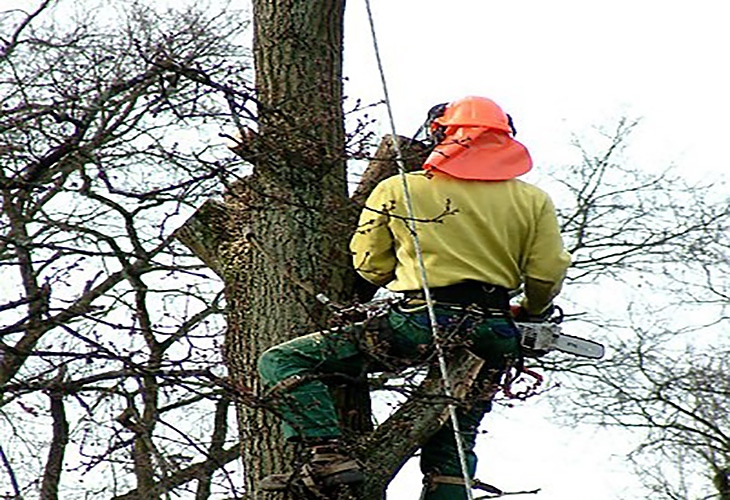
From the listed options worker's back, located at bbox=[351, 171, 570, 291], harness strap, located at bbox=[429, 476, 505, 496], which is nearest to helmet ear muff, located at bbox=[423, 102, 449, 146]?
worker's back, located at bbox=[351, 171, 570, 291]

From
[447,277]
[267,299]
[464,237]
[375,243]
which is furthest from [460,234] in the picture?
[267,299]

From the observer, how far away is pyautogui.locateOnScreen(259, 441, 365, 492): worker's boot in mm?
4484

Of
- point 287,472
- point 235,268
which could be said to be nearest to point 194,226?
point 235,268

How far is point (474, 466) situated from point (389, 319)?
0.58 meters

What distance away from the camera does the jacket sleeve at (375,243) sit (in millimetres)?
4860

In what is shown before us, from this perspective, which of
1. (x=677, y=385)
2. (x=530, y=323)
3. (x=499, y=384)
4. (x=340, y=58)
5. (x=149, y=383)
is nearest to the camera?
(x=149, y=383)

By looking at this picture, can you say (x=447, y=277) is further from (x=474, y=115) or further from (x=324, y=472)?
(x=324, y=472)

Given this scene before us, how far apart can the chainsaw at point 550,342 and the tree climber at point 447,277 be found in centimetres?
9

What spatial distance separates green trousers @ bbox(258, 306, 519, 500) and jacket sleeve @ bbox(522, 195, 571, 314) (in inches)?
9.3

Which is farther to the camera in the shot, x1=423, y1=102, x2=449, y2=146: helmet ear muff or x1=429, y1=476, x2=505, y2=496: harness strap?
x1=423, y1=102, x2=449, y2=146: helmet ear muff

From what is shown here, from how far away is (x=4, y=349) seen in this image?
4387mm

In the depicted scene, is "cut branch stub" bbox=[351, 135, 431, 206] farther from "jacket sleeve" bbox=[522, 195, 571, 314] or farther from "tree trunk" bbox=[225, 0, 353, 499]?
"jacket sleeve" bbox=[522, 195, 571, 314]

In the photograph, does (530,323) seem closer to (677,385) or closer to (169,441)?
(169,441)

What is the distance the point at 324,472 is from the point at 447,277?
806mm
